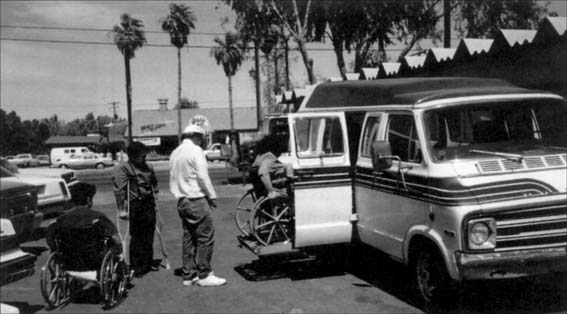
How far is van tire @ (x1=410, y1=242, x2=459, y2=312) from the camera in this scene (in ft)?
17.6

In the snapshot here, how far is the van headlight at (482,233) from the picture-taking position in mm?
5000

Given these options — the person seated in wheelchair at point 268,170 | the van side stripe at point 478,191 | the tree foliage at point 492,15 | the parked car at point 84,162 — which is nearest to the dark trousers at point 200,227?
the person seated in wheelchair at point 268,170

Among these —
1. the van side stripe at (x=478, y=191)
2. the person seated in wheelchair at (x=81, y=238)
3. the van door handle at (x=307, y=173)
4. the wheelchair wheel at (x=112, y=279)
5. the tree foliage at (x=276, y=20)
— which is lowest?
the wheelchair wheel at (x=112, y=279)

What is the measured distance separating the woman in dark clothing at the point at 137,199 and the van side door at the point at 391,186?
2.90 m

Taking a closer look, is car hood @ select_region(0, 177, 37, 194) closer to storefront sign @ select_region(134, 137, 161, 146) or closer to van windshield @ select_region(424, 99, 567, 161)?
van windshield @ select_region(424, 99, 567, 161)

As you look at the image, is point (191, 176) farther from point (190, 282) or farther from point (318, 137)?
point (318, 137)

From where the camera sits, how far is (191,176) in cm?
687

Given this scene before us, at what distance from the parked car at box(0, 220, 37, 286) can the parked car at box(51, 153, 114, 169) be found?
4001 centimetres

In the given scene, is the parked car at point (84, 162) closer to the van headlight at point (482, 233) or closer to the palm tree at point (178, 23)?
the palm tree at point (178, 23)

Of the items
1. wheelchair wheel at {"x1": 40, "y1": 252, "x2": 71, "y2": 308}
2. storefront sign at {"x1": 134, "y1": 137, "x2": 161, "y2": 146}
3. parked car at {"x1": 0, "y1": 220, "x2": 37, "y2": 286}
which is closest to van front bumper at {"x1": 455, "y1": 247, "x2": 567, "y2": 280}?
A: wheelchair wheel at {"x1": 40, "y1": 252, "x2": 71, "y2": 308}

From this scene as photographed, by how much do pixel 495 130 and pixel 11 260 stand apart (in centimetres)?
536

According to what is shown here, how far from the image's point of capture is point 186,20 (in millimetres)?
46812

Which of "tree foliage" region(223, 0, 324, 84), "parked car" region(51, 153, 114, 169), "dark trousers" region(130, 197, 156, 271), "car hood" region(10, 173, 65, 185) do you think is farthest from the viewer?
"parked car" region(51, 153, 114, 169)

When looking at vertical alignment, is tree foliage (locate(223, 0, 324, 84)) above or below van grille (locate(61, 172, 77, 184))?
above
